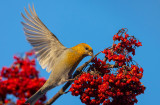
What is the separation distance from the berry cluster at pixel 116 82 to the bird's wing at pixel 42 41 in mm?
1701

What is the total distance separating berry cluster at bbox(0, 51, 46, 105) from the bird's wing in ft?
4.34

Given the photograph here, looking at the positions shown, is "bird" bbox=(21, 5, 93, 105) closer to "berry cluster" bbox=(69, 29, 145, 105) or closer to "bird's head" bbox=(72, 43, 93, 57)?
"bird's head" bbox=(72, 43, 93, 57)

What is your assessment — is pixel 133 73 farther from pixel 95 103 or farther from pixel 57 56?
pixel 57 56

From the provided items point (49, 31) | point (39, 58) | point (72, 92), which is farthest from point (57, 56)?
point (72, 92)

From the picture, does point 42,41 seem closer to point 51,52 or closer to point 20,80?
point 51,52

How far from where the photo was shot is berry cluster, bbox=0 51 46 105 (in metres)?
3.90

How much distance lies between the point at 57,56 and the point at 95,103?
7.18 ft

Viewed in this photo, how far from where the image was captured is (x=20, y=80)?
4.03m

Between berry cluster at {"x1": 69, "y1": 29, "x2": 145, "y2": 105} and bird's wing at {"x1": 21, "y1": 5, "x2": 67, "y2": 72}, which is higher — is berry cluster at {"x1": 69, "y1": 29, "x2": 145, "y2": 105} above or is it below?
below

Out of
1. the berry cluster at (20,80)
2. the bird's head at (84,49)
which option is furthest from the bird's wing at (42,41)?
the berry cluster at (20,80)

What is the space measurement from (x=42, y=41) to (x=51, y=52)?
424 mm

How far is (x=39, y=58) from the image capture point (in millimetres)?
5707

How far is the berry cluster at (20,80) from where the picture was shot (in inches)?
154

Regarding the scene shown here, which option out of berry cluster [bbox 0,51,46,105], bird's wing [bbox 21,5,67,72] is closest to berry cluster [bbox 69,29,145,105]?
berry cluster [bbox 0,51,46,105]
